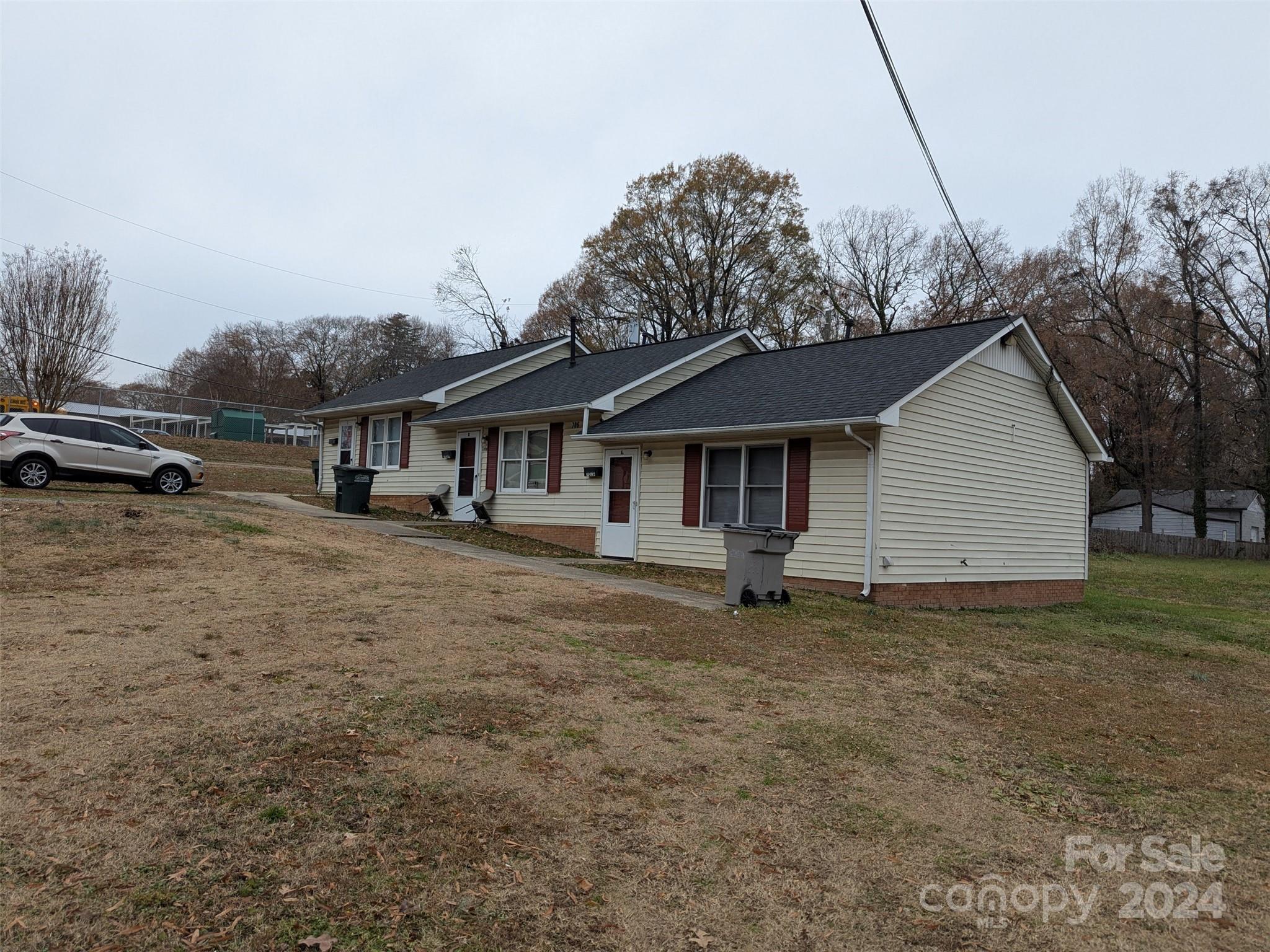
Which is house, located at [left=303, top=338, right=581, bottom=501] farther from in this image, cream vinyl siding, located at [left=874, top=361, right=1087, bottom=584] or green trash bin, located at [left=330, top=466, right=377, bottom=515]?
cream vinyl siding, located at [left=874, top=361, right=1087, bottom=584]

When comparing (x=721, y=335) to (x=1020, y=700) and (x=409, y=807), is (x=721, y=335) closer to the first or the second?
(x=1020, y=700)

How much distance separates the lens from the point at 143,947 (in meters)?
2.86

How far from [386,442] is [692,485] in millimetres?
11667

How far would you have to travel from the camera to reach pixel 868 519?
1262 cm

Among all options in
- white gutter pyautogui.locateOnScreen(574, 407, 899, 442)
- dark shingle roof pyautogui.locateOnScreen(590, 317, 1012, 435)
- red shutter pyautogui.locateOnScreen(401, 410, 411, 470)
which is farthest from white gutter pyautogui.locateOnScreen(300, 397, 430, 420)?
dark shingle roof pyautogui.locateOnScreen(590, 317, 1012, 435)

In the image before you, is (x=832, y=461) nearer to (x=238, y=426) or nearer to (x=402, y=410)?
(x=402, y=410)

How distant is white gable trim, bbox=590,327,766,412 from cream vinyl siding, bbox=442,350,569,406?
603 cm

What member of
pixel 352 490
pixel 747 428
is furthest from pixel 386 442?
pixel 747 428

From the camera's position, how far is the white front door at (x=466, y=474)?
20000mm

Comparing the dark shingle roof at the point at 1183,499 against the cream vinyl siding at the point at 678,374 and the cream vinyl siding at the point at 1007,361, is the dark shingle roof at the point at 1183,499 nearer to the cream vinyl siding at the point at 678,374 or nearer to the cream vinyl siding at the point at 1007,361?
the cream vinyl siding at the point at 678,374

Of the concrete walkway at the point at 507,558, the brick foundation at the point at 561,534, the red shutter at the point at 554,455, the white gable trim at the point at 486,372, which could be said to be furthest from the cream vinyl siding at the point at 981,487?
the white gable trim at the point at 486,372

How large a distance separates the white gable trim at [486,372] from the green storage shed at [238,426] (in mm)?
22798

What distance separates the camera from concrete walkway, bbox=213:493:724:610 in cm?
1142

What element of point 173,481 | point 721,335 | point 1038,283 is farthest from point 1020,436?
point 1038,283
